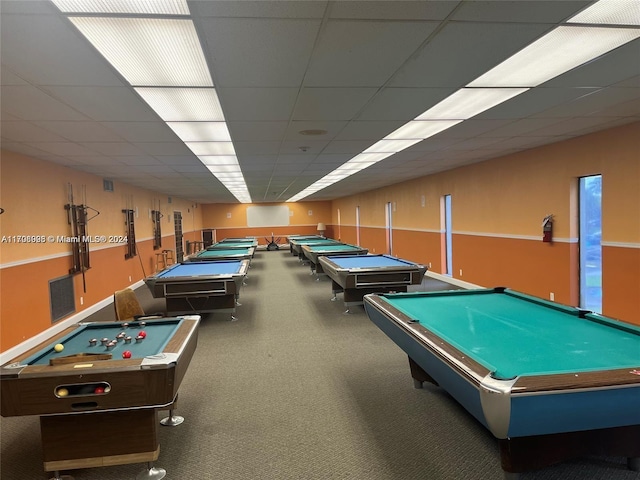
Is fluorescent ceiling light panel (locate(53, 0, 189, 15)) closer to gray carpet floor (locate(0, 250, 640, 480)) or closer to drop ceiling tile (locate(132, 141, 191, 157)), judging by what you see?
gray carpet floor (locate(0, 250, 640, 480))

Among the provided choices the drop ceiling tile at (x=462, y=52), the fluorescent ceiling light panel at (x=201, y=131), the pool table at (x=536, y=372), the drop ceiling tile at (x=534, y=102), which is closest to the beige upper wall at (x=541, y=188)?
the drop ceiling tile at (x=534, y=102)

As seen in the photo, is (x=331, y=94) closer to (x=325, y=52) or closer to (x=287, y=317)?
(x=325, y=52)

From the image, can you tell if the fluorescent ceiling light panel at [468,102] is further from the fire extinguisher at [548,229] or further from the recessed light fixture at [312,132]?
the fire extinguisher at [548,229]

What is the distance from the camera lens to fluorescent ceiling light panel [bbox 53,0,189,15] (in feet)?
5.23

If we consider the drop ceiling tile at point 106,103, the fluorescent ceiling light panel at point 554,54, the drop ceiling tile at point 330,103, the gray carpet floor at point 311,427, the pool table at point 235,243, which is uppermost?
the fluorescent ceiling light panel at point 554,54

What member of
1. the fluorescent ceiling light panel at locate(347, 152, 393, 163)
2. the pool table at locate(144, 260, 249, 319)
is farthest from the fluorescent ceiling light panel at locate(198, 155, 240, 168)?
the fluorescent ceiling light panel at locate(347, 152, 393, 163)

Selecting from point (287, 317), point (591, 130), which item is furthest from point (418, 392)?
point (591, 130)

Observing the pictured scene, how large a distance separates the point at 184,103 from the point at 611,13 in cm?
267

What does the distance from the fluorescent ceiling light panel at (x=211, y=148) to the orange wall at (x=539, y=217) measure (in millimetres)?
4104

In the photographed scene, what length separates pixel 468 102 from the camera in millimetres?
3168

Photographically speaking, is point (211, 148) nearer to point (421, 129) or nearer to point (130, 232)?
point (421, 129)

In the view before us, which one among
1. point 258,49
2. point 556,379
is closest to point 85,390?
point 258,49

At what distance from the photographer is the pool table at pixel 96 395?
190 centimetres

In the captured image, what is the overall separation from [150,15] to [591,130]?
4.51 m
